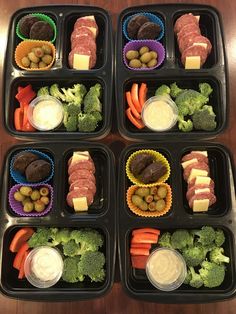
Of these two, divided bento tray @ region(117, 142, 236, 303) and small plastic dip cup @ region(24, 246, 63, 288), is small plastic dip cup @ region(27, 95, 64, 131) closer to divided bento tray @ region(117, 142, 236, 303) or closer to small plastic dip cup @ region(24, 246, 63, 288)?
divided bento tray @ region(117, 142, 236, 303)

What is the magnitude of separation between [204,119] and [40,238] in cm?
123

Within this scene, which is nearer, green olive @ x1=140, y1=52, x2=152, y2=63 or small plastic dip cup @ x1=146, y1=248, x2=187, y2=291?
small plastic dip cup @ x1=146, y1=248, x2=187, y2=291

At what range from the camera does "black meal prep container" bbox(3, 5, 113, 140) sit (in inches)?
87.0

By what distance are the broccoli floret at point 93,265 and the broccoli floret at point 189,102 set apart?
3.38 ft

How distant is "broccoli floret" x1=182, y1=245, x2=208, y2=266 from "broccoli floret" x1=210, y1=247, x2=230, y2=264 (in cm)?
5

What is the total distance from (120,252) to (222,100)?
45.3 inches

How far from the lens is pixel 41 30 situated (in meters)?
2.36

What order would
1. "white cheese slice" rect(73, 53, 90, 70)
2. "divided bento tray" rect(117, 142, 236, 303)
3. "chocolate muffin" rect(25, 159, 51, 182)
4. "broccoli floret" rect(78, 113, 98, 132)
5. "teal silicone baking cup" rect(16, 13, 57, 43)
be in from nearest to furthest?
"divided bento tray" rect(117, 142, 236, 303), "chocolate muffin" rect(25, 159, 51, 182), "broccoli floret" rect(78, 113, 98, 132), "white cheese slice" rect(73, 53, 90, 70), "teal silicone baking cup" rect(16, 13, 57, 43)

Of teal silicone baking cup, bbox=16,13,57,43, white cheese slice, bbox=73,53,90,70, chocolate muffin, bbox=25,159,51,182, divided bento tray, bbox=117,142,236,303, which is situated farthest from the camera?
teal silicone baking cup, bbox=16,13,57,43

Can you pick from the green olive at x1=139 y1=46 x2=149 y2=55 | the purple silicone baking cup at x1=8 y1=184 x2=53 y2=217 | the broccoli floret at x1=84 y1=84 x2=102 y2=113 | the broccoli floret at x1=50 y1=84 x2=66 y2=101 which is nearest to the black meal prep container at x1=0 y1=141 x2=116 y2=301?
the purple silicone baking cup at x1=8 y1=184 x2=53 y2=217

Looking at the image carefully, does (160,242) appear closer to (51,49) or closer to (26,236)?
(26,236)

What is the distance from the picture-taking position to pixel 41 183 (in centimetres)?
212

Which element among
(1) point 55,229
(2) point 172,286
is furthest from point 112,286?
(1) point 55,229

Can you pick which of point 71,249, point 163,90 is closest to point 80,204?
point 71,249
